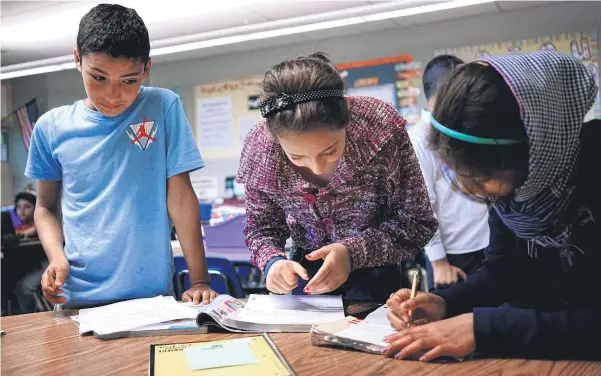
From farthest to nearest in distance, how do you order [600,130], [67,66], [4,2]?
[67,66] < [4,2] < [600,130]

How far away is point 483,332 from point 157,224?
900 mm

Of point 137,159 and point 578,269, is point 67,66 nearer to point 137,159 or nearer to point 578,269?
point 137,159

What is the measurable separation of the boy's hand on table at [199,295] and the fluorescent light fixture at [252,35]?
3.77m

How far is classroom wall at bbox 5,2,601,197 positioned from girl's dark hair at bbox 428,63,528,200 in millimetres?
3154

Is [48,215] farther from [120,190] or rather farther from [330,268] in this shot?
[330,268]

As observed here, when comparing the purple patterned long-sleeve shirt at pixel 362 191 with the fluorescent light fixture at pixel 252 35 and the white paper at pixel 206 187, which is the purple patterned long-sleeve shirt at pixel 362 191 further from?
the white paper at pixel 206 187

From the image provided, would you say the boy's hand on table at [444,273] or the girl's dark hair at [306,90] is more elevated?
the girl's dark hair at [306,90]

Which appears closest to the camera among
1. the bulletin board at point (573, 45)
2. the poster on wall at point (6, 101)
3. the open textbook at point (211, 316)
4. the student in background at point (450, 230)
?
the open textbook at point (211, 316)

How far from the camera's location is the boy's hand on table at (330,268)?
1191 millimetres

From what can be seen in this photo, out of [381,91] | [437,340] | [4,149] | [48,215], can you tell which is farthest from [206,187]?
[437,340]

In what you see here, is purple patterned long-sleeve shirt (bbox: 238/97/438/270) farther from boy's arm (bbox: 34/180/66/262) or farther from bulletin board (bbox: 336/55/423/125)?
bulletin board (bbox: 336/55/423/125)

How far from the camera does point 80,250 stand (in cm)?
147

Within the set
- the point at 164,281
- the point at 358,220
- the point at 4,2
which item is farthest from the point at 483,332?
the point at 4,2

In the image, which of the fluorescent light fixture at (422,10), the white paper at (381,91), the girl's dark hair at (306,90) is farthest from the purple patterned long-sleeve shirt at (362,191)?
the white paper at (381,91)
